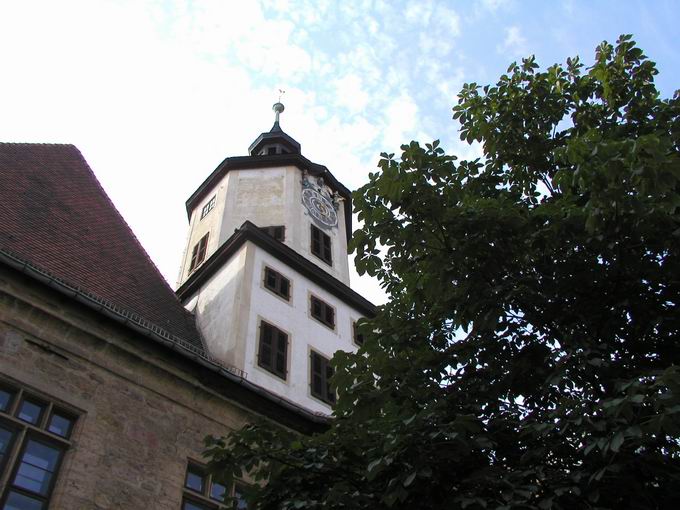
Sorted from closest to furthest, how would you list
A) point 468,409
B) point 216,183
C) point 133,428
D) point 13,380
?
1. point 468,409
2. point 13,380
3. point 133,428
4. point 216,183

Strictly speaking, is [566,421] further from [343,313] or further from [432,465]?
[343,313]

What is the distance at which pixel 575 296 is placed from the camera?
6.94 m

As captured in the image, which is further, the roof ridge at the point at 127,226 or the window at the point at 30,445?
the roof ridge at the point at 127,226

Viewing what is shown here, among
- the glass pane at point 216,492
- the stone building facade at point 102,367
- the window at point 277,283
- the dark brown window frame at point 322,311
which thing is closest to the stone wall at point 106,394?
the stone building facade at point 102,367

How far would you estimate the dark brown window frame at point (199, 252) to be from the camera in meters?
21.9

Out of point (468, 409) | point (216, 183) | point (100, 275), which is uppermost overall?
point (216, 183)

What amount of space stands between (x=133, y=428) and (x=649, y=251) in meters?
8.70

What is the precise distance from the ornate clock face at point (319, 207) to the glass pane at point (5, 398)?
46.8ft

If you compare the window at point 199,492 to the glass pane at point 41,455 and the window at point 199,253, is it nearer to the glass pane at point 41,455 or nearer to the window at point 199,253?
the glass pane at point 41,455

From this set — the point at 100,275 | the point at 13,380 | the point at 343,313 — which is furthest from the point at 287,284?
the point at 13,380

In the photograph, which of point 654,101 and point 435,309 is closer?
point 435,309

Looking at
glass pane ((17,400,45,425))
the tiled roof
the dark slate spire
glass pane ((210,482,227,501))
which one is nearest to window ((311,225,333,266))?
the tiled roof

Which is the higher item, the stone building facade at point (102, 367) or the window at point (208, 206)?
the window at point (208, 206)

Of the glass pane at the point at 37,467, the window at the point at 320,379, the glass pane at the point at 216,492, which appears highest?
the window at the point at 320,379
